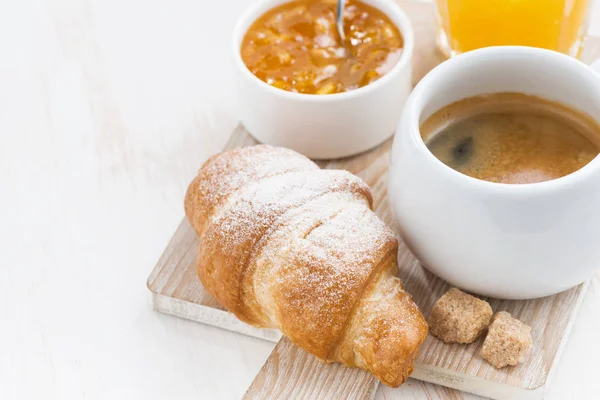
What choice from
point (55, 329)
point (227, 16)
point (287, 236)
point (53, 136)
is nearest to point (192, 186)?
point (287, 236)

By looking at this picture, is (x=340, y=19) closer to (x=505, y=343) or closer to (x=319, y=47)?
(x=319, y=47)

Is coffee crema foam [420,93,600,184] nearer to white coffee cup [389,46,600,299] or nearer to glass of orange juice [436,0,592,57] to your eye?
white coffee cup [389,46,600,299]

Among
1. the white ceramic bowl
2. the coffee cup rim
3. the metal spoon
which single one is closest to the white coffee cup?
the coffee cup rim

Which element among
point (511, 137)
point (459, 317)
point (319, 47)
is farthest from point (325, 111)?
point (459, 317)

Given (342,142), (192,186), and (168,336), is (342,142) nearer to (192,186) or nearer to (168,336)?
(192,186)

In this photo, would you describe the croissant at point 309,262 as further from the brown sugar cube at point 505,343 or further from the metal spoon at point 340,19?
the metal spoon at point 340,19
